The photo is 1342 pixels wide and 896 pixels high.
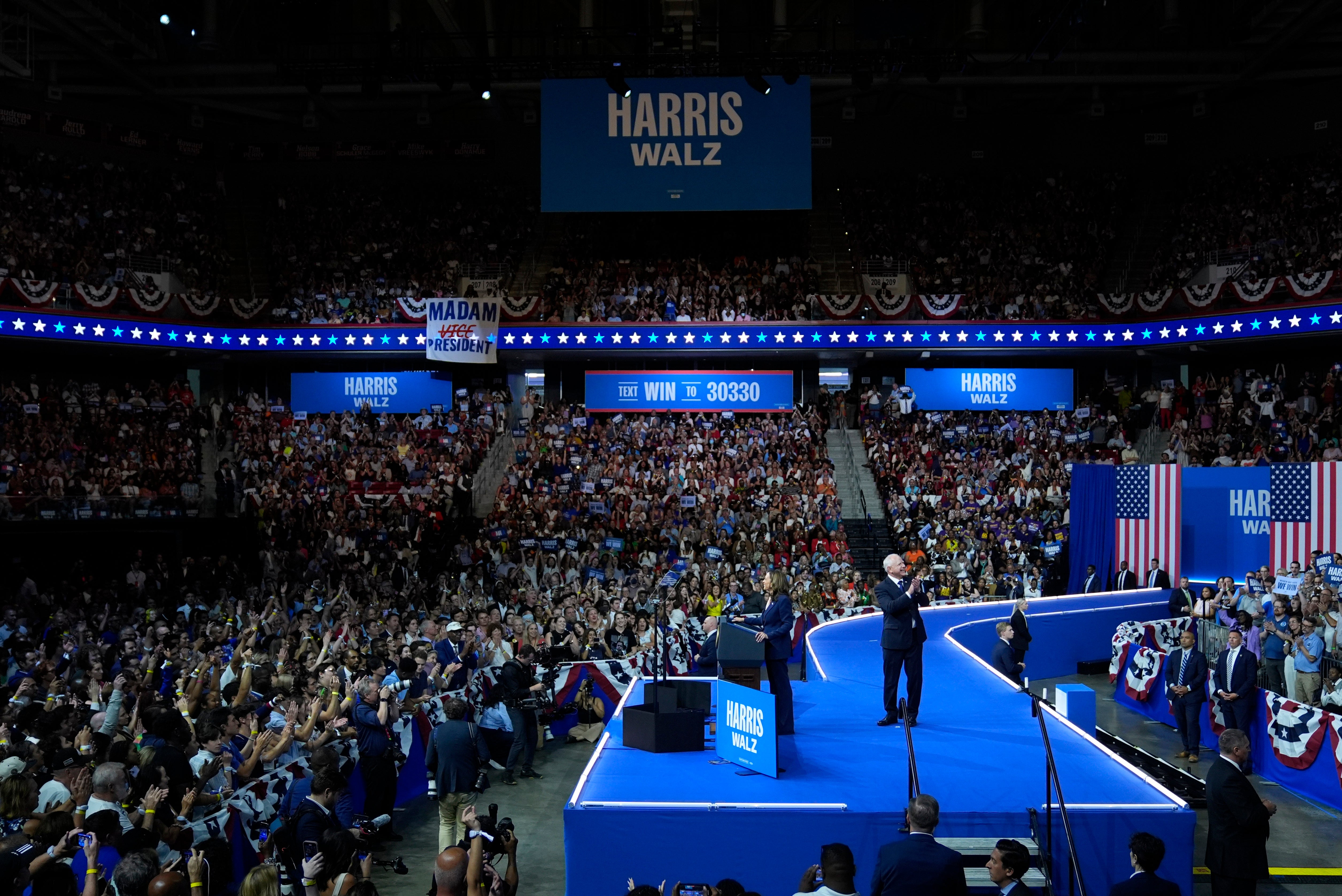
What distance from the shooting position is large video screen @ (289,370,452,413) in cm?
3562

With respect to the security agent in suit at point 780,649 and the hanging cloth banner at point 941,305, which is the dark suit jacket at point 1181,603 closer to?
the security agent in suit at point 780,649

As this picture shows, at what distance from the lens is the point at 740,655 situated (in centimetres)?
1230

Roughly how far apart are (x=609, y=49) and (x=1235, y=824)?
1245 inches

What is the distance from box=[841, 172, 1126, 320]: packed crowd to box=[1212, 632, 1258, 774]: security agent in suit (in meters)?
20.6

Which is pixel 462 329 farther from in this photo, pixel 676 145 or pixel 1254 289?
pixel 1254 289

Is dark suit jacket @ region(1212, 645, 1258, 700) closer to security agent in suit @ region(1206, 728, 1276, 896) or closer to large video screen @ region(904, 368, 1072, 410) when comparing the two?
security agent in suit @ region(1206, 728, 1276, 896)

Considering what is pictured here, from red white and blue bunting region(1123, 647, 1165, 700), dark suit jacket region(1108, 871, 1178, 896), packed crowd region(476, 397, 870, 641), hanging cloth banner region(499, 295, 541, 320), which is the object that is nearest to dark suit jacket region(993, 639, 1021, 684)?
red white and blue bunting region(1123, 647, 1165, 700)

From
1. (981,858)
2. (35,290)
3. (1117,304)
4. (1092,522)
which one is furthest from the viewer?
(1117,304)

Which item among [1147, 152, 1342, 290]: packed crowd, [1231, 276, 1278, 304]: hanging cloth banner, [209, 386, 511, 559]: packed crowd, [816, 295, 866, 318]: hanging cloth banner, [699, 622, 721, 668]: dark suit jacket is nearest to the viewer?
[699, 622, 721, 668]: dark suit jacket

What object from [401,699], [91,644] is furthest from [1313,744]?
[91,644]

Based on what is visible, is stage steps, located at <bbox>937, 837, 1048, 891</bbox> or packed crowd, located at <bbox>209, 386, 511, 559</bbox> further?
packed crowd, located at <bbox>209, 386, 511, 559</bbox>

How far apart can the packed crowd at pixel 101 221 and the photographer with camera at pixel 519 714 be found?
2209 centimetres

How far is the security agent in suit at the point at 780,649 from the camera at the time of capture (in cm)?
1076

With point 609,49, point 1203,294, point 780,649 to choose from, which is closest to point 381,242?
point 609,49
